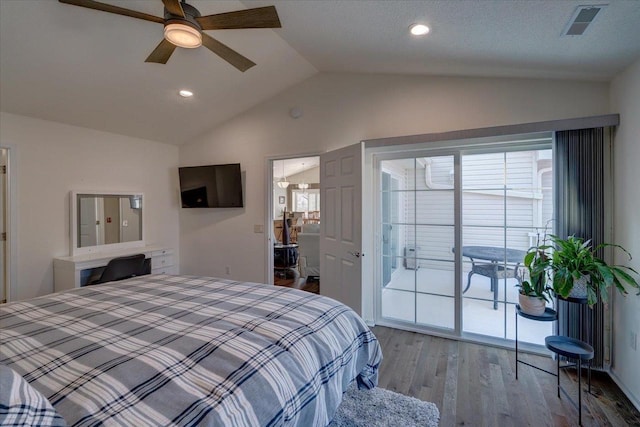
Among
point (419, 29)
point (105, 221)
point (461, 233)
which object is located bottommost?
point (461, 233)

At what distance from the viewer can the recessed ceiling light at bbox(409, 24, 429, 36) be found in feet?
7.04

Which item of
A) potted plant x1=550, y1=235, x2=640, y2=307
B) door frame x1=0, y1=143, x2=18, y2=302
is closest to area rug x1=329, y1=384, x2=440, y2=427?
potted plant x1=550, y1=235, x2=640, y2=307

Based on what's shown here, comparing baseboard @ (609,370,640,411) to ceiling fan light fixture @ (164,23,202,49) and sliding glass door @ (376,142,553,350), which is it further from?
ceiling fan light fixture @ (164,23,202,49)

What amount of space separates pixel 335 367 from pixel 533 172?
2.58 meters

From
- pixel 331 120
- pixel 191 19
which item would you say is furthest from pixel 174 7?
pixel 331 120

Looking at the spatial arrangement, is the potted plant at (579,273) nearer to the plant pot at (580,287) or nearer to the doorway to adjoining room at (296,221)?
the plant pot at (580,287)

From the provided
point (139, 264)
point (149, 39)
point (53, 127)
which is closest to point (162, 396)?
point (149, 39)

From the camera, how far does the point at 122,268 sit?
11.4 feet

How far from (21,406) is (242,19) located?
6.50 ft

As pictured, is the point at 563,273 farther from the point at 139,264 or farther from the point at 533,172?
the point at 139,264

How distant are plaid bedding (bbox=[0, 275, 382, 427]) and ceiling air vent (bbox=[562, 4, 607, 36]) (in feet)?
7.05

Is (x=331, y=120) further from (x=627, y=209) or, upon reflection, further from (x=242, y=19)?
(x=627, y=209)

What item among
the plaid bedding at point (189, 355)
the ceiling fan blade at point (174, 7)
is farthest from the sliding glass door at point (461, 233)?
the ceiling fan blade at point (174, 7)

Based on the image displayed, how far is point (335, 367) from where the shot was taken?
1540 mm
